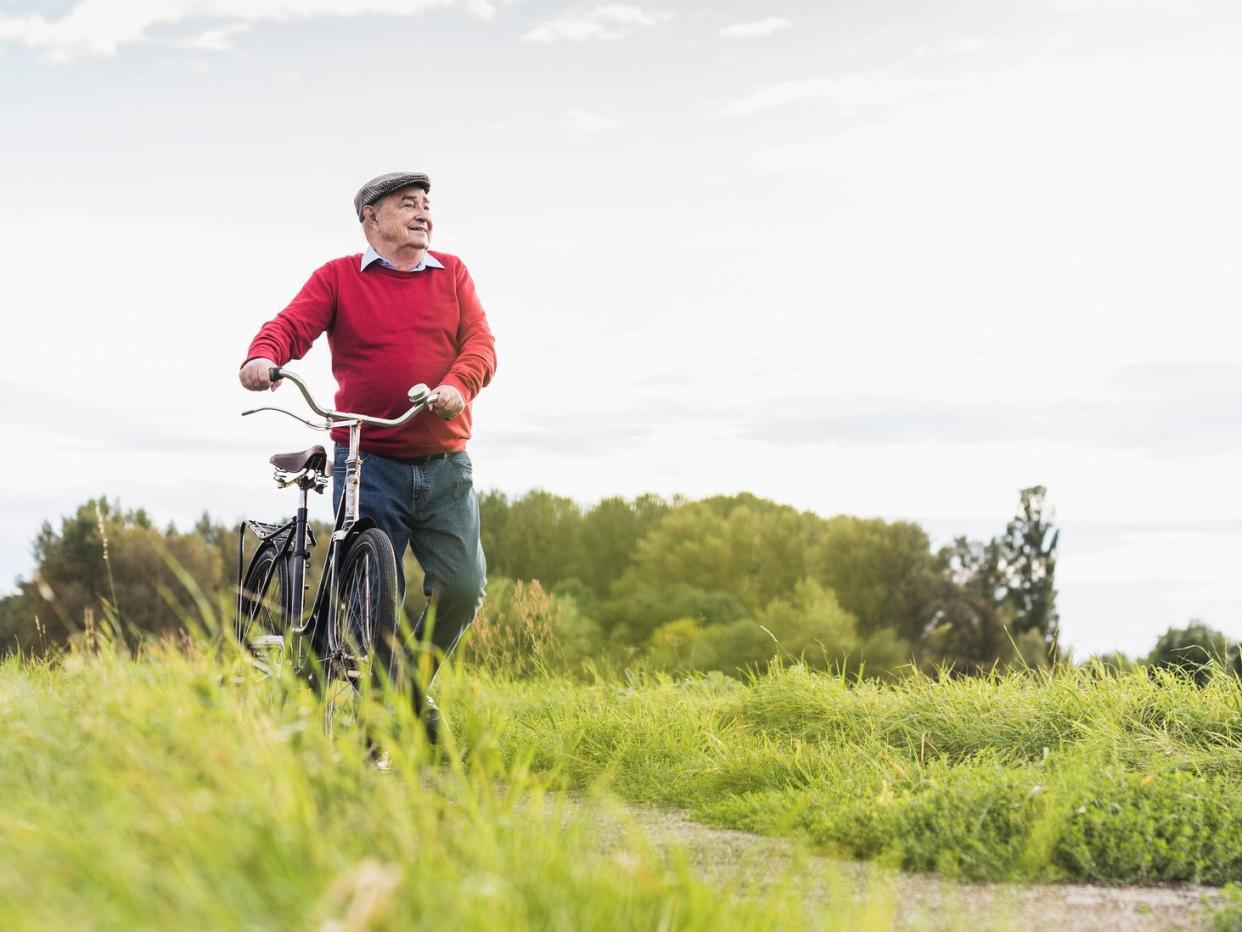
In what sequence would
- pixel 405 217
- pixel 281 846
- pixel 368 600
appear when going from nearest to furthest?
pixel 281 846 < pixel 368 600 < pixel 405 217

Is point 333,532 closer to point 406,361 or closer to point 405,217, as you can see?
point 406,361

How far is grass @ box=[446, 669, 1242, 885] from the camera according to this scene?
4293 mm

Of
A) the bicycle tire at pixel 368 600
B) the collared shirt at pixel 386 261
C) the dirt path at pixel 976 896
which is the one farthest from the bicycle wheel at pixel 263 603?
the dirt path at pixel 976 896

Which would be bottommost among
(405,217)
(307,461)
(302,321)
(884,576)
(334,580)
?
(884,576)

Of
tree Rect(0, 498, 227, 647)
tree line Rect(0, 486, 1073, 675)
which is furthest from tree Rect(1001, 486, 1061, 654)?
tree Rect(0, 498, 227, 647)

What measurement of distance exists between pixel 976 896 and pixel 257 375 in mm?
3383

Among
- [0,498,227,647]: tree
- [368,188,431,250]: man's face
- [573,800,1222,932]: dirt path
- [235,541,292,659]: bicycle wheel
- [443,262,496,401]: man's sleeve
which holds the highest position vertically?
[368,188,431,250]: man's face

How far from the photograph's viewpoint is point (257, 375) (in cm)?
533

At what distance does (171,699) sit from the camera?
3.50 meters

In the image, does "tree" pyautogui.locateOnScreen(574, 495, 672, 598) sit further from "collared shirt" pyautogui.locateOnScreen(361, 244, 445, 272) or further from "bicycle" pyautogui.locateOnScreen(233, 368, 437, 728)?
"bicycle" pyautogui.locateOnScreen(233, 368, 437, 728)

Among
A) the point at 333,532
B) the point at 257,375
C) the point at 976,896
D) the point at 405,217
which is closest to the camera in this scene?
the point at 976,896

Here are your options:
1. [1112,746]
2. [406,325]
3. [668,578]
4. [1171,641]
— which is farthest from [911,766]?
[668,578]

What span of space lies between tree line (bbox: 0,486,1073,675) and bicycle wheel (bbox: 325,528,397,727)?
21.9 m

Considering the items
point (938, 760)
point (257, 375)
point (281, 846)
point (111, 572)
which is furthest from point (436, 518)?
point (111, 572)
